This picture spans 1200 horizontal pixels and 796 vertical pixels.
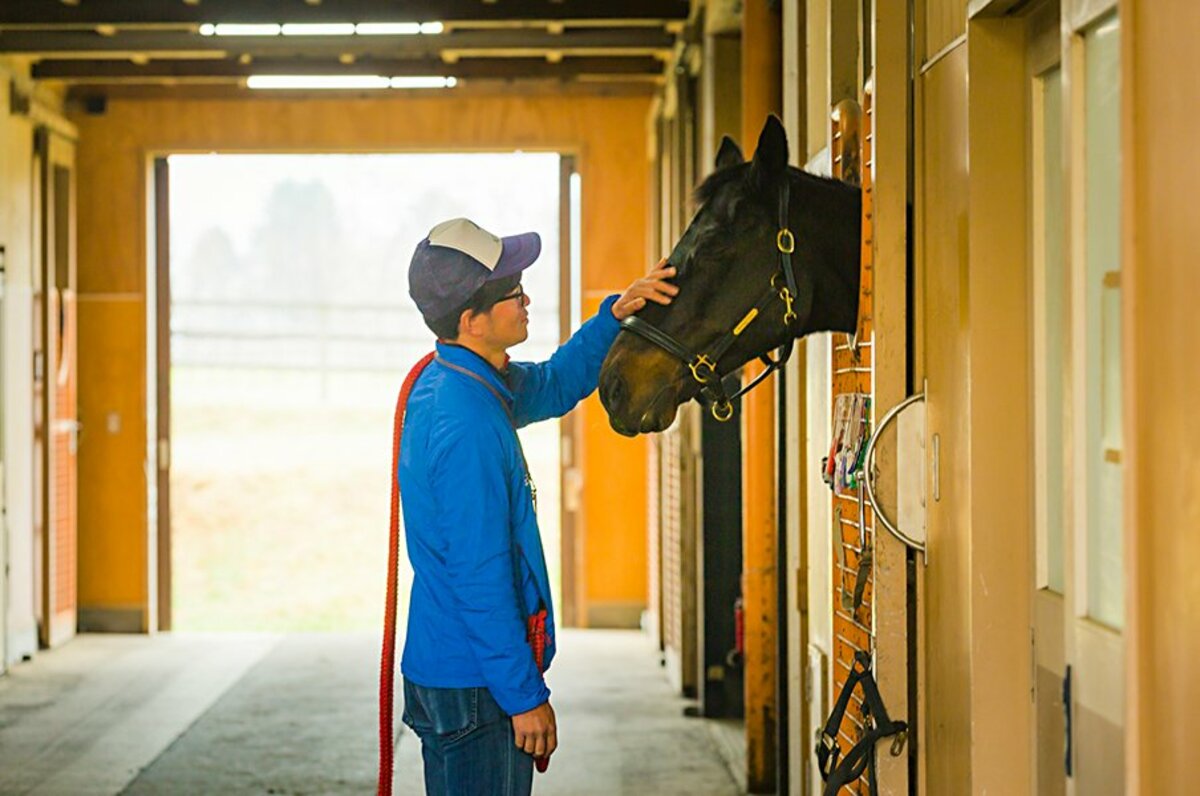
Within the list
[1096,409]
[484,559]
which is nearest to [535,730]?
[484,559]

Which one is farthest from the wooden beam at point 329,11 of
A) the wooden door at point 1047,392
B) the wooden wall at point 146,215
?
the wooden door at point 1047,392

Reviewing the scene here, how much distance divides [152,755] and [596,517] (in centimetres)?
379

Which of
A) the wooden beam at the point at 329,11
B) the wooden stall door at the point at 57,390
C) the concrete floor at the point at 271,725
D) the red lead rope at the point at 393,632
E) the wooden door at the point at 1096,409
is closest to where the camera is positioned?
the wooden door at the point at 1096,409

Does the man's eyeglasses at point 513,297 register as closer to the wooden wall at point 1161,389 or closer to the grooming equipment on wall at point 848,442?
the grooming equipment on wall at point 848,442

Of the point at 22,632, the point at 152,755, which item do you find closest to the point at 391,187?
the point at 22,632

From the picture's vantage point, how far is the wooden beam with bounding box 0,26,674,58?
7.36 metres

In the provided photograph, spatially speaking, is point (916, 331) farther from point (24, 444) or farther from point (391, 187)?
point (391, 187)

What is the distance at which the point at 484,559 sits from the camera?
2.50 m

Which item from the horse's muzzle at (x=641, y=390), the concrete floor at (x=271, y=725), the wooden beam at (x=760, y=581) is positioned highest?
the horse's muzzle at (x=641, y=390)

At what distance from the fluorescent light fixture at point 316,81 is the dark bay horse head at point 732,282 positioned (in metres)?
5.53

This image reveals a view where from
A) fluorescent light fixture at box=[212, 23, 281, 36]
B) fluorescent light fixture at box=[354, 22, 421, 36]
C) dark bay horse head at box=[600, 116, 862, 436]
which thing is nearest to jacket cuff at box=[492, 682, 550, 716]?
dark bay horse head at box=[600, 116, 862, 436]

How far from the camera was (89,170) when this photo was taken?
898 cm

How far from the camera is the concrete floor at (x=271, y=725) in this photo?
5.32m

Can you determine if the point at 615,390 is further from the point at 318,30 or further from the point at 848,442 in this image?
the point at 318,30
